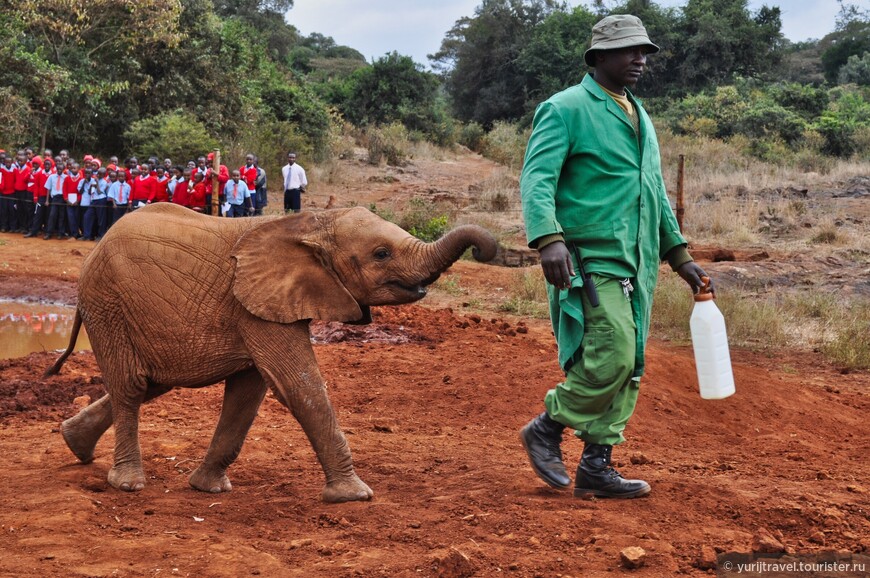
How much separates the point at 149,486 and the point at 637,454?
283 centimetres

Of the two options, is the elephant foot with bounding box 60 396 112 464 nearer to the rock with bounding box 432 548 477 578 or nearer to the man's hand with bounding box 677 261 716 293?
the rock with bounding box 432 548 477 578

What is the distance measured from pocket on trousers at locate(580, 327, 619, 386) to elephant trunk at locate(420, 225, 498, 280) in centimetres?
62

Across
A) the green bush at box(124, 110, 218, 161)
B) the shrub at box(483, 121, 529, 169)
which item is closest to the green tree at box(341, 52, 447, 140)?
the shrub at box(483, 121, 529, 169)

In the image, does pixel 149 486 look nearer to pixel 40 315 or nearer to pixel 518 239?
pixel 40 315

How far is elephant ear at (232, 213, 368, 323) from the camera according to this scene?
5.41m

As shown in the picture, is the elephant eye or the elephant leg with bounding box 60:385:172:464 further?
the elephant leg with bounding box 60:385:172:464

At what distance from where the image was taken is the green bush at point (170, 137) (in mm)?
26031

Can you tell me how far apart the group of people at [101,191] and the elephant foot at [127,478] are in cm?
1429

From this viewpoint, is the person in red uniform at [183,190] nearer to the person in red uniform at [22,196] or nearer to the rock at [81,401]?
the person in red uniform at [22,196]

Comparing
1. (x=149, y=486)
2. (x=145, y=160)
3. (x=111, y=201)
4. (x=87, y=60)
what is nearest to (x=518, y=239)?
(x=111, y=201)

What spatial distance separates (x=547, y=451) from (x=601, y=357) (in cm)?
64

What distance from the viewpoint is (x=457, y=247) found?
5094 millimetres

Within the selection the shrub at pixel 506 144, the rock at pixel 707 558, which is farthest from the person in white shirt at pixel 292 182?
the rock at pixel 707 558

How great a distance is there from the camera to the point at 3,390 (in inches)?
345
